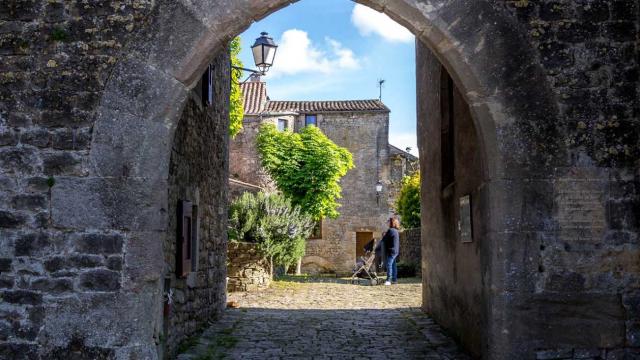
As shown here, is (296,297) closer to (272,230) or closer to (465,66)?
(272,230)

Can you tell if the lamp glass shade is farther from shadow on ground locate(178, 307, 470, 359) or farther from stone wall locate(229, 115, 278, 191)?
stone wall locate(229, 115, 278, 191)

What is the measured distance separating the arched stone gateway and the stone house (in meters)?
24.0

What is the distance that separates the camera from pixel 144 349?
434 cm

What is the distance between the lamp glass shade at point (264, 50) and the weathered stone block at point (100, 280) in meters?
6.48

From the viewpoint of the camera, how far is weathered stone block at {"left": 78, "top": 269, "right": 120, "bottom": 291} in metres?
4.32

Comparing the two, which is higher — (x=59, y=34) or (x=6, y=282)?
(x=59, y=34)

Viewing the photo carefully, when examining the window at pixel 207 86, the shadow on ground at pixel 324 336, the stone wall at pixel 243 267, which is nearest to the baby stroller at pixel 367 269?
the stone wall at pixel 243 267

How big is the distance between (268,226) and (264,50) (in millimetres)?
4339

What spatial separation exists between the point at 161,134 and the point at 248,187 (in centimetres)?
2008

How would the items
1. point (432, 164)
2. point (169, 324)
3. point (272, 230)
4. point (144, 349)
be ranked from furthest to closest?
point (272, 230), point (432, 164), point (169, 324), point (144, 349)

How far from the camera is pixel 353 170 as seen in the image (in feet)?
97.5

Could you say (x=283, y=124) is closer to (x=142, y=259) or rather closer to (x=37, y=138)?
(x=37, y=138)

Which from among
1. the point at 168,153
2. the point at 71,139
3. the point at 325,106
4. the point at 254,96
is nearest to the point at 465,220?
the point at 168,153

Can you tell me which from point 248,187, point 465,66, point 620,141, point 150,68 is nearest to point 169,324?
point 150,68
